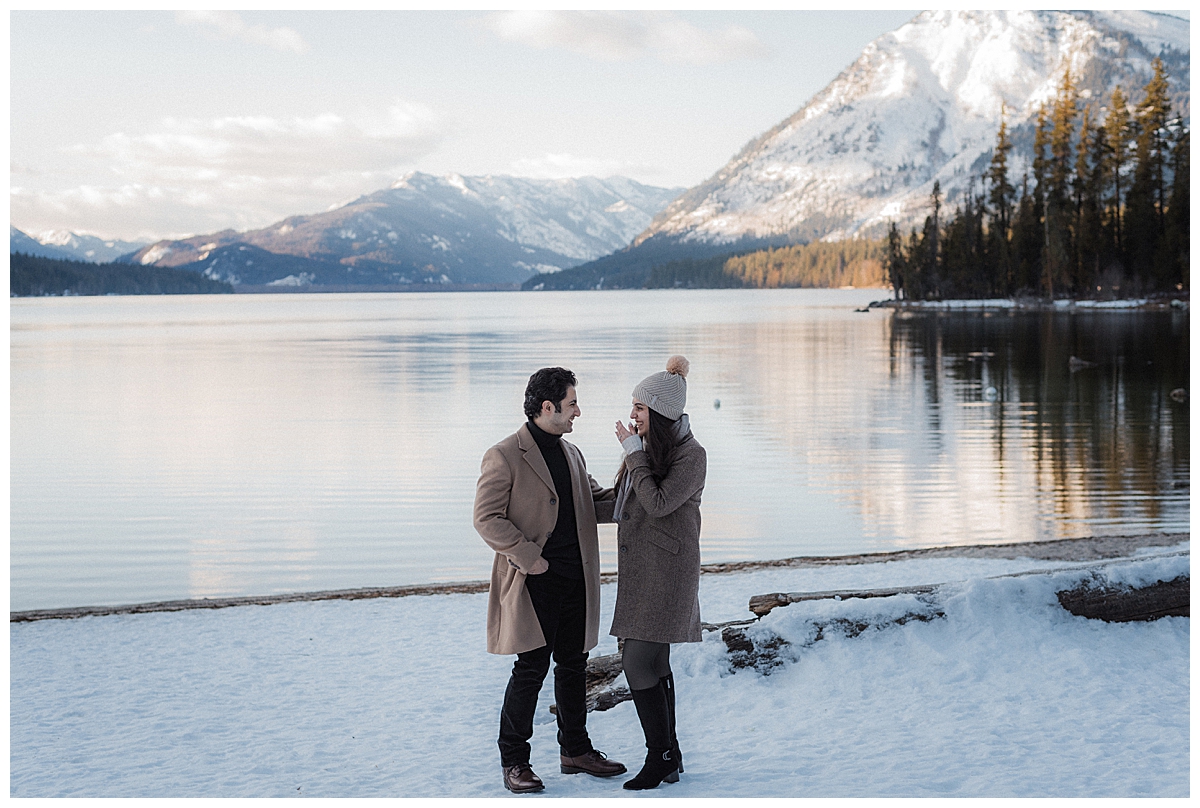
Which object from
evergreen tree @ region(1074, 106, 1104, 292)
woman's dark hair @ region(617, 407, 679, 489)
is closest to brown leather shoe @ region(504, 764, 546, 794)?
woman's dark hair @ region(617, 407, 679, 489)

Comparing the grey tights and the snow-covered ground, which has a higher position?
the grey tights

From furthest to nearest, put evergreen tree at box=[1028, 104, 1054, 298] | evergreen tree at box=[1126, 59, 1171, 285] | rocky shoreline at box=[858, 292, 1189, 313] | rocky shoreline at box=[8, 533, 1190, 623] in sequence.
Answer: evergreen tree at box=[1028, 104, 1054, 298] < evergreen tree at box=[1126, 59, 1171, 285] < rocky shoreline at box=[858, 292, 1189, 313] < rocky shoreline at box=[8, 533, 1190, 623]

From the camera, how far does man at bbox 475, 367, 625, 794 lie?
558 cm

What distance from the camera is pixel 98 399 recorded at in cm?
3450

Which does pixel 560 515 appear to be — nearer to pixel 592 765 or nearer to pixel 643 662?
pixel 643 662

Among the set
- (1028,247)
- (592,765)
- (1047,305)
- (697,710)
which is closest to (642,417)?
(592,765)

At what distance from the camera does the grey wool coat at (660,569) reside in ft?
18.9

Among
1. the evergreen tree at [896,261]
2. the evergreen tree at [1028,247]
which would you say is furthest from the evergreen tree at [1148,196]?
the evergreen tree at [896,261]

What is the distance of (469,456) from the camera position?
2241 cm

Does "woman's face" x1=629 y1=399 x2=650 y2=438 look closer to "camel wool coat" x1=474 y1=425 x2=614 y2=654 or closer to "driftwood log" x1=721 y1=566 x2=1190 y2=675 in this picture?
"camel wool coat" x1=474 y1=425 x2=614 y2=654

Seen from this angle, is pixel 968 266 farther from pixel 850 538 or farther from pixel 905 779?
pixel 905 779

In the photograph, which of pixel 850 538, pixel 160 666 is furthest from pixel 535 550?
pixel 850 538

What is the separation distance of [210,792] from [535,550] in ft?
7.26

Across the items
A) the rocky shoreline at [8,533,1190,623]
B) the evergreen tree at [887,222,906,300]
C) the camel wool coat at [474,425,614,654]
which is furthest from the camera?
the evergreen tree at [887,222,906,300]
